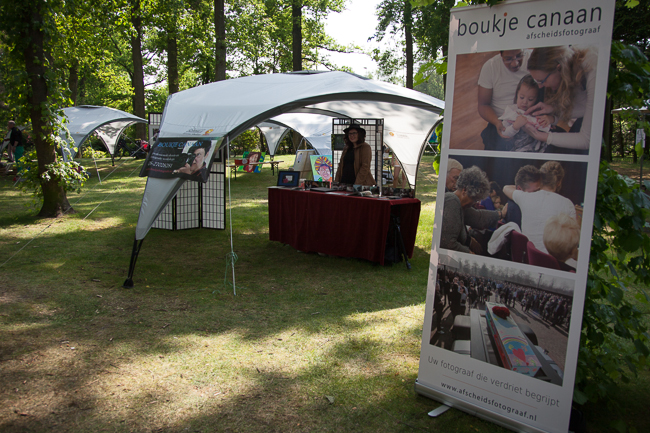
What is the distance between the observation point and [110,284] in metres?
5.69

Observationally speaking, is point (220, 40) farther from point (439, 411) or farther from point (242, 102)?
point (439, 411)

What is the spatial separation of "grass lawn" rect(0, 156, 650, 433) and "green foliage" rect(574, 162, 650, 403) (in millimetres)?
376

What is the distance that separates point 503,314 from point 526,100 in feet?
3.97

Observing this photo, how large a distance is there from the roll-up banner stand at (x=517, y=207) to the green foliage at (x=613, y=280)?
12.7 inches

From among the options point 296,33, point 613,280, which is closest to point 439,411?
point 613,280

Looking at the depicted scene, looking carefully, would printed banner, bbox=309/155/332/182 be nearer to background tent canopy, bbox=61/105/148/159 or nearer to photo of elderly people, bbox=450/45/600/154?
background tent canopy, bbox=61/105/148/159

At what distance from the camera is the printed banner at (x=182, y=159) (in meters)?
5.39

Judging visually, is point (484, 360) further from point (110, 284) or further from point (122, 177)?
point (122, 177)

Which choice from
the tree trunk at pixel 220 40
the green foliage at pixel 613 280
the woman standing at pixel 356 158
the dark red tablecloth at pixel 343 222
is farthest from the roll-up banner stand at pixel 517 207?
the tree trunk at pixel 220 40

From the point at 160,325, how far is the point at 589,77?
3.93 m

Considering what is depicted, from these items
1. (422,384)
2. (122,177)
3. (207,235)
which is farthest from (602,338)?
(122,177)

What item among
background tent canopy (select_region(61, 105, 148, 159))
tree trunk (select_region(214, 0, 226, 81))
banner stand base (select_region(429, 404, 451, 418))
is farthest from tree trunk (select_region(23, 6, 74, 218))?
banner stand base (select_region(429, 404, 451, 418))

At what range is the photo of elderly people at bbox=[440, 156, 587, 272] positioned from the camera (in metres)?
2.50

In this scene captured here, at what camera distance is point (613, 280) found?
282 cm
